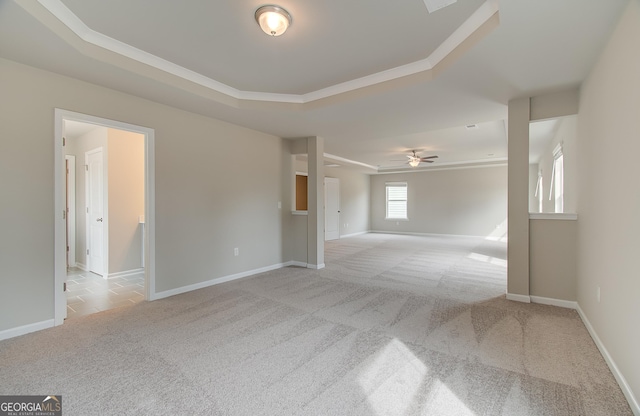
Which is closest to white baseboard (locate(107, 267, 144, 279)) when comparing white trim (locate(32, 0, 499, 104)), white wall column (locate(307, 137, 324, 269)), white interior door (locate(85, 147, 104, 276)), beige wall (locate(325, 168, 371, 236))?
white interior door (locate(85, 147, 104, 276))

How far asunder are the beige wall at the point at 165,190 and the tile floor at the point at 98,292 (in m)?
0.46

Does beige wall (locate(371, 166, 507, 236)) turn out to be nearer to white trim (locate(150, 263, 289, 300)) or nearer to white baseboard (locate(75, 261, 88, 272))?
white trim (locate(150, 263, 289, 300))

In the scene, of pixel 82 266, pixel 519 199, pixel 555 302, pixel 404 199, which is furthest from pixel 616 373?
pixel 404 199

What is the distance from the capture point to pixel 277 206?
5.34 m

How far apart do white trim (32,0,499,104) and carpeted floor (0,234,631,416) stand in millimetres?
2538

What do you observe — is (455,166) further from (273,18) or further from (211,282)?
(273,18)

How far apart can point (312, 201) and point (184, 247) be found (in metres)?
2.31

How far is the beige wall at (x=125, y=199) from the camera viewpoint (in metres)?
4.67

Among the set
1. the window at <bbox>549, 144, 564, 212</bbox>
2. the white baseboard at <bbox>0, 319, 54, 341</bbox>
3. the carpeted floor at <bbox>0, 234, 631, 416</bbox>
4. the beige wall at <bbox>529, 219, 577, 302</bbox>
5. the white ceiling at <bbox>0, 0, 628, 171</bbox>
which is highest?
the white ceiling at <bbox>0, 0, 628, 171</bbox>

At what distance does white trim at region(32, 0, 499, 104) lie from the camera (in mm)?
2106

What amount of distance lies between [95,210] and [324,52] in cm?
476

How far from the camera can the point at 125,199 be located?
483cm

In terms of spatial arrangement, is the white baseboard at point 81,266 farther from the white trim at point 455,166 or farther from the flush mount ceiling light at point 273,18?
the white trim at point 455,166

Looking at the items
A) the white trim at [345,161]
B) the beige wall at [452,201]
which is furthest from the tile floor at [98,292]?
the beige wall at [452,201]
